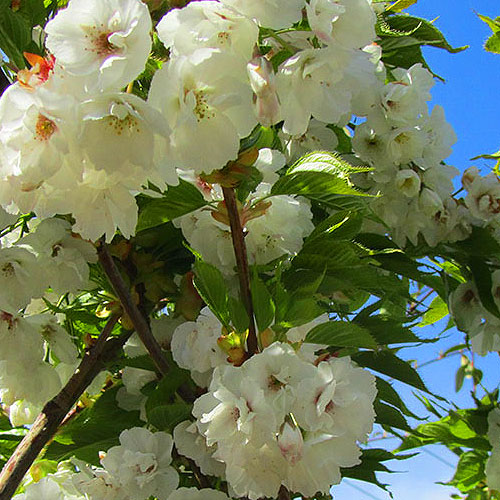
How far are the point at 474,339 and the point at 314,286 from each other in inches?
24.7

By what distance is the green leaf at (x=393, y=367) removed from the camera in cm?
100

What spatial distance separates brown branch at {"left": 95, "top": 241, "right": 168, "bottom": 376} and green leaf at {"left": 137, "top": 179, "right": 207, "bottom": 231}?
0.13 m

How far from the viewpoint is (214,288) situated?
29.3 inches

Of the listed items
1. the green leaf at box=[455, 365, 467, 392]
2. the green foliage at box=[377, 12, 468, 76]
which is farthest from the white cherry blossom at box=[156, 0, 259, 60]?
the green leaf at box=[455, 365, 467, 392]

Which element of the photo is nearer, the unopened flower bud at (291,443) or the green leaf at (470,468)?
the unopened flower bud at (291,443)

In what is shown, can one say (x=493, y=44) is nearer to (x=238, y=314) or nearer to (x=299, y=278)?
(x=299, y=278)

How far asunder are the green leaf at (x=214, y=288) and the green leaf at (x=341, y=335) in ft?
0.30

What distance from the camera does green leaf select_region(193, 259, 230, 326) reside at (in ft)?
2.42

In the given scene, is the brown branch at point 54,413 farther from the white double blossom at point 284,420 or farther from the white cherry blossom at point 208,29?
the white cherry blossom at point 208,29

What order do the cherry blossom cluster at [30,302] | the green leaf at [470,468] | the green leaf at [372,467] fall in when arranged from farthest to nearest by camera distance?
the green leaf at [470,468] → the green leaf at [372,467] → the cherry blossom cluster at [30,302]

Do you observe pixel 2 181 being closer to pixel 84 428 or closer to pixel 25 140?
pixel 25 140

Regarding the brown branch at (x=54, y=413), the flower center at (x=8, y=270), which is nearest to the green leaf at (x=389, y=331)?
the brown branch at (x=54, y=413)

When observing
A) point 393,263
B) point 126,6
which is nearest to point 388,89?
point 393,263

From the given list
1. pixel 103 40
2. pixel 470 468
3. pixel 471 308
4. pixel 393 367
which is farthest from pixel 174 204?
pixel 470 468
